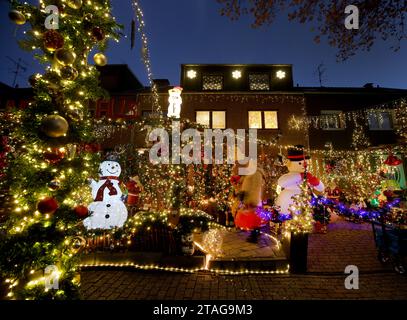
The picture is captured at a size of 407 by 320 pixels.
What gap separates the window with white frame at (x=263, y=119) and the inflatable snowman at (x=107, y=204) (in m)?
12.6

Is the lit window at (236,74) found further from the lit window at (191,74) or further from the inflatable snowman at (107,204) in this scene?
the inflatable snowman at (107,204)

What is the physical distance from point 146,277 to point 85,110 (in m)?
4.05

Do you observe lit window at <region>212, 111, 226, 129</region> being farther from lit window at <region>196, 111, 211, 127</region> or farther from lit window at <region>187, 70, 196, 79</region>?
lit window at <region>187, 70, 196, 79</region>

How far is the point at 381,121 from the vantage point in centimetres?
1744

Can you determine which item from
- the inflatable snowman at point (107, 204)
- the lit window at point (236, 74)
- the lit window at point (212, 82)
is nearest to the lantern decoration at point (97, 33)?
the inflatable snowman at point (107, 204)

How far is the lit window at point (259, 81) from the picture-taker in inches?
709

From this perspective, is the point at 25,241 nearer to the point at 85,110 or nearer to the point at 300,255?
the point at 85,110

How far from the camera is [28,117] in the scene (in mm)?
3334

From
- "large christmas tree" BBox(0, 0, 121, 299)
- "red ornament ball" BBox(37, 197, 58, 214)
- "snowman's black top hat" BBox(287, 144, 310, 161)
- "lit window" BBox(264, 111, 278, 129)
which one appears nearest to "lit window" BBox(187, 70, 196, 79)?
"lit window" BBox(264, 111, 278, 129)

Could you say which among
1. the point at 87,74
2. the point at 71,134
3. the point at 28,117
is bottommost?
the point at 71,134

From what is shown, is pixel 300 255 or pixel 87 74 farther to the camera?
pixel 300 255

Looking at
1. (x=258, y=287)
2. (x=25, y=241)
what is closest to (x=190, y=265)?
(x=258, y=287)

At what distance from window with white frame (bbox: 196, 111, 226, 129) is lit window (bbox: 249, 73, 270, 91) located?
3577mm

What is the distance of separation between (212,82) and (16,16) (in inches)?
630
